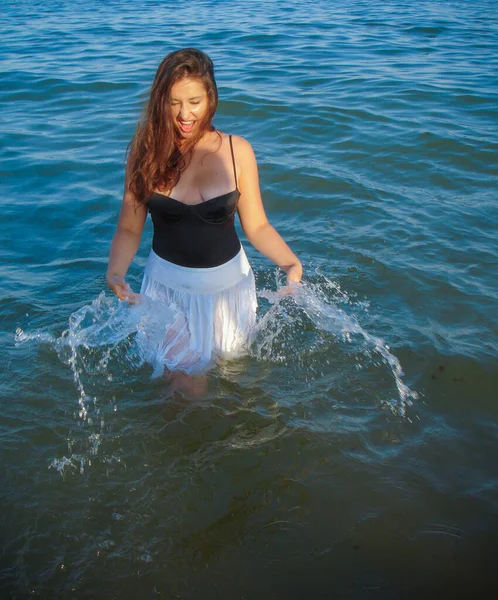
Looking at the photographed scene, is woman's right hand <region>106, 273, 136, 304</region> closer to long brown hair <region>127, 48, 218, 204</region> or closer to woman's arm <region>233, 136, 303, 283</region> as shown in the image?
long brown hair <region>127, 48, 218, 204</region>

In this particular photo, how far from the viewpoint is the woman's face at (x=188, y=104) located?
11.4 feet

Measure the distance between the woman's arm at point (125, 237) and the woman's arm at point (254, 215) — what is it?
0.61 meters

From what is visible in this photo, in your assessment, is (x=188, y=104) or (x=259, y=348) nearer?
(x=188, y=104)

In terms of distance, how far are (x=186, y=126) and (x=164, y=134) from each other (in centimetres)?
13

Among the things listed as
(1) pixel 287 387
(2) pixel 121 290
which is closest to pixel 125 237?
(2) pixel 121 290

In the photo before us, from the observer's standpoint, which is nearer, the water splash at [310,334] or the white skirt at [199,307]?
the white skirt at [199,307]

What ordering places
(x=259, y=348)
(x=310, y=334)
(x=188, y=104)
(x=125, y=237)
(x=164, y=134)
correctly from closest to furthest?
1. (x=188, y=104)
2. (x=164, y=134)
3. (x=125, y=237)
4. (x=259, y=348)
5. (x=310, y=334)

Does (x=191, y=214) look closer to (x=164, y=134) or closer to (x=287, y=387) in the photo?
(x=164, y=134)

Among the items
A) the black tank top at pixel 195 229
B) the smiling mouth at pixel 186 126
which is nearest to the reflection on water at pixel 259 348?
the black tank top at pixel 195 229

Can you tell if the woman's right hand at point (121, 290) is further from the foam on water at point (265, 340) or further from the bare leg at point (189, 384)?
the bare leg at point (189, 384)

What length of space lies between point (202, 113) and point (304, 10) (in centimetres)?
1499

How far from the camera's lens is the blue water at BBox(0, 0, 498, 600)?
324 centimetres

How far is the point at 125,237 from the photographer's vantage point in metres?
3.97

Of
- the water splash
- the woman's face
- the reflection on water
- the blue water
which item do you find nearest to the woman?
the woman's face
